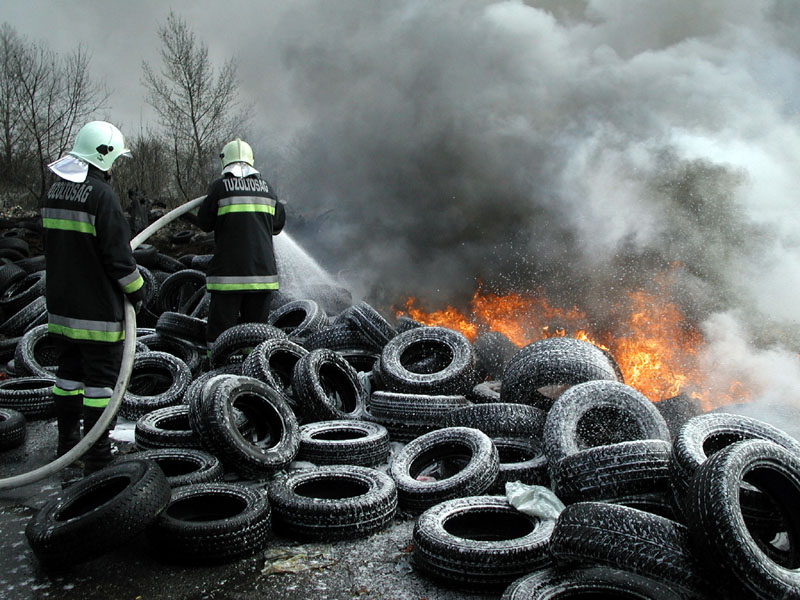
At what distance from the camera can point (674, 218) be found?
8812 millimetres

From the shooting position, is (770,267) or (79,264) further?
(770,267)

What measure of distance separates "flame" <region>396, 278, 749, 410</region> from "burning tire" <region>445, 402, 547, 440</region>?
2726mm

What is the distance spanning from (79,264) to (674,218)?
25.1 ft

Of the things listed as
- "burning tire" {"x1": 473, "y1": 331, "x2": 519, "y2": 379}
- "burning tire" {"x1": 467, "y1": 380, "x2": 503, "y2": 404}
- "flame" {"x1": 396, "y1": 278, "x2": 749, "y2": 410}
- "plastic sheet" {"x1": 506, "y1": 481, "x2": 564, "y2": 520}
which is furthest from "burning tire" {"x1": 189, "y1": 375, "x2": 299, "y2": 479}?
"flame" {"x1": 396, "y1": 278, "x2": 749, "y2": 410}

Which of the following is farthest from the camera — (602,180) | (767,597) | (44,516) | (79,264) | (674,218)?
(602,180)

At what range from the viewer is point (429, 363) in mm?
6602

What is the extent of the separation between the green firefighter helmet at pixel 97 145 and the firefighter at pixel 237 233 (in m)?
1.77

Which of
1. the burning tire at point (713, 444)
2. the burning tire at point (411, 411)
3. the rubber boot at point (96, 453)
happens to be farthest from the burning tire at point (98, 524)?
the burning tire at point (713, 444)

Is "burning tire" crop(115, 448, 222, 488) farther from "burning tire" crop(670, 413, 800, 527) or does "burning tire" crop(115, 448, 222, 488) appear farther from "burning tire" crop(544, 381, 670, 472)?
"burning tire" crop(670, 413, 800, 527)

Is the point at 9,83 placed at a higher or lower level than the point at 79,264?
higher

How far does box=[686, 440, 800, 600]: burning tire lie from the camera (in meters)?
2.68

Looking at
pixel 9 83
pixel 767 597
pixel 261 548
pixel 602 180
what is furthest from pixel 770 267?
pixel 9 83

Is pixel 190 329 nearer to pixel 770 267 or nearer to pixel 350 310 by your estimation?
pixel 350 310

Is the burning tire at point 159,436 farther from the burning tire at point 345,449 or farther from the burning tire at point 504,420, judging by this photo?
the burning tire at point 504,420
